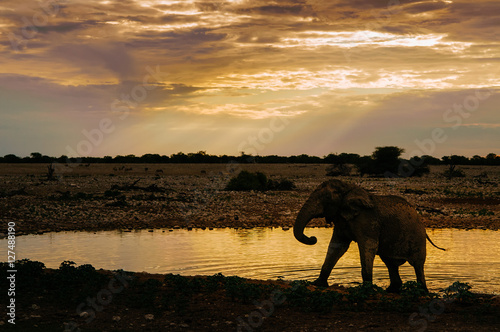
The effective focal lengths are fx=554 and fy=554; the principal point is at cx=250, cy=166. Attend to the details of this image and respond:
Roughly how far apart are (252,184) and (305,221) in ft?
94.0

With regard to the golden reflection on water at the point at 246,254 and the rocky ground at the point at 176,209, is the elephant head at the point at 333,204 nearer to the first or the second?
the golden reflection on water at the point at 246,254

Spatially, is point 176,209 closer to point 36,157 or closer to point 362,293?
point 362,293

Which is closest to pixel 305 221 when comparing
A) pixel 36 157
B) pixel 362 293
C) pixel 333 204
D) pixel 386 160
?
pixel 333 204

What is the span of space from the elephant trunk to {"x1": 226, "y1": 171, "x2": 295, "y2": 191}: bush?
28.2m

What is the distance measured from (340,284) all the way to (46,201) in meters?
21.0

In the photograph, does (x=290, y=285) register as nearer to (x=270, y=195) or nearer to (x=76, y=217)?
(x=76, y=217)

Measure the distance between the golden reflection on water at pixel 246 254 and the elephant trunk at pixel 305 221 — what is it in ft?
9.86

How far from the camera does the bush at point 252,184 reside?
1588 inches

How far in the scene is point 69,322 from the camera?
391 inches

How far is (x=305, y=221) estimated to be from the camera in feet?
38.6

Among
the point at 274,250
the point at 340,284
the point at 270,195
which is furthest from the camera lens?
the point at 270,195

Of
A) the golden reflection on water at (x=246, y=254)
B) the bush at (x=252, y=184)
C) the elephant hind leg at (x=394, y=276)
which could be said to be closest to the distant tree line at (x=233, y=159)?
the bush at (x=252, y=184)

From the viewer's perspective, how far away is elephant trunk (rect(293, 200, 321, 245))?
1176cm

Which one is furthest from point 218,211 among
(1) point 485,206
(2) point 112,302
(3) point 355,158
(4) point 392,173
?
(3) point 355,158
